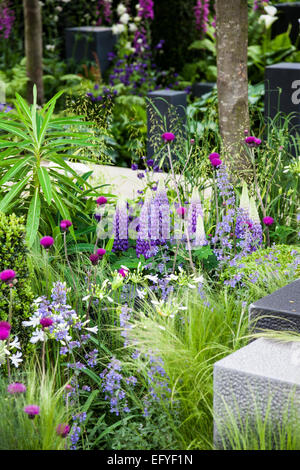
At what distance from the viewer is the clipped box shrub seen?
288 centimetres

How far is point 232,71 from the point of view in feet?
15.5

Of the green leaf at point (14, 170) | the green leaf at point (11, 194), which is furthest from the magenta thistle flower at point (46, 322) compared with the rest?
the green leaf at point (14, 170)

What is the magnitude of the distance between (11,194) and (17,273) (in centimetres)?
88

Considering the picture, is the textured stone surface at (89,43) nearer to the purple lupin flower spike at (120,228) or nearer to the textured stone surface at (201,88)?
the textured stone surface at (201,88)

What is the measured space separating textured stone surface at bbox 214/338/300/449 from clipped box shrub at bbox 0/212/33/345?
3.05ft

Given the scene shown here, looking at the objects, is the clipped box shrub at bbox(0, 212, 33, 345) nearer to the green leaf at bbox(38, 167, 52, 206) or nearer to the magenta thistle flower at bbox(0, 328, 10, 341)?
the magenta thistle flower at bbox(0, 328, 10, 341)

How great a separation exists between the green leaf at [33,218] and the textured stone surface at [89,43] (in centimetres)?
714

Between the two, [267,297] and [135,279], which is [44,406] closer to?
[135,279]

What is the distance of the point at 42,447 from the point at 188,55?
937 cm

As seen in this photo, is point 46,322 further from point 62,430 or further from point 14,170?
point 14,170
